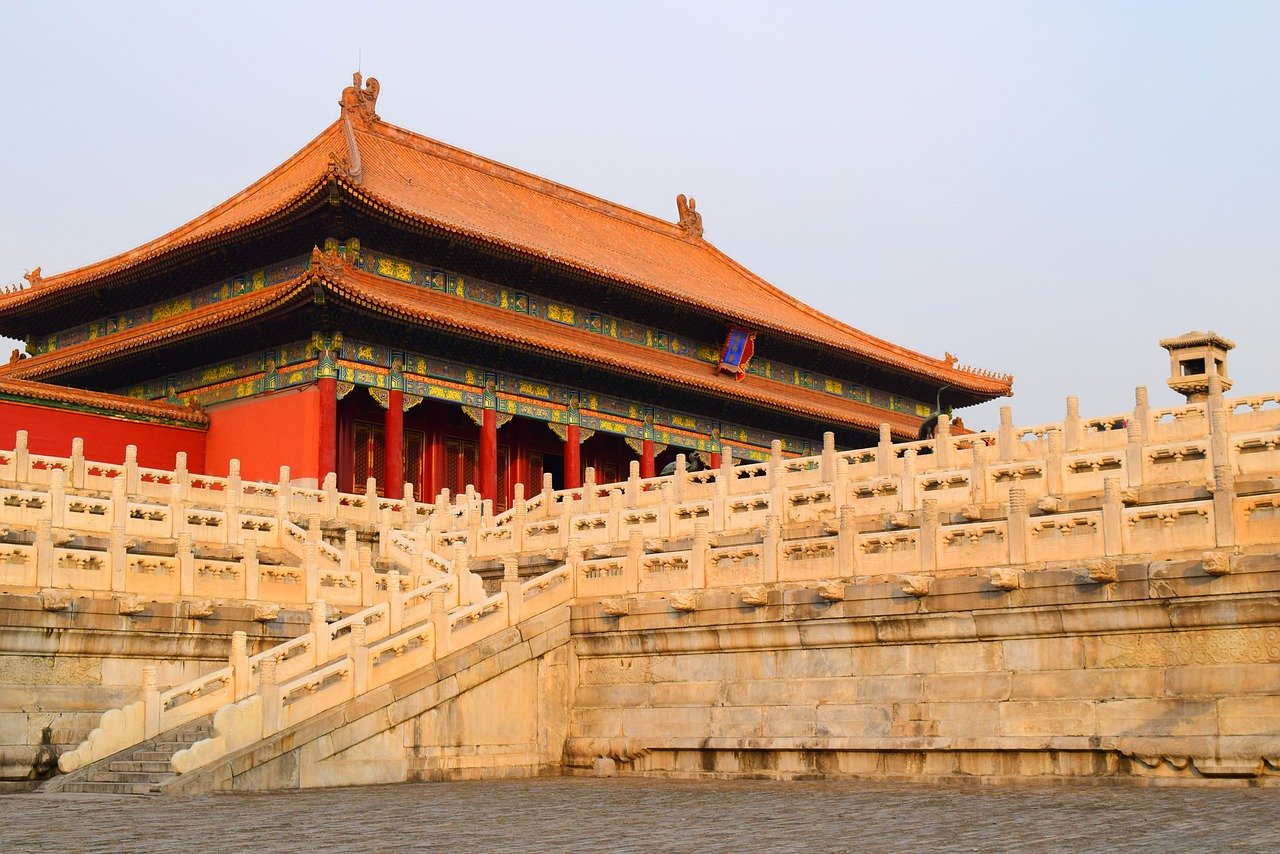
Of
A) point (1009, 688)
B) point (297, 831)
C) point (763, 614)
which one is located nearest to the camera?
point (297, 831)

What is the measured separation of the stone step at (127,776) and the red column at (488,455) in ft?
56.4

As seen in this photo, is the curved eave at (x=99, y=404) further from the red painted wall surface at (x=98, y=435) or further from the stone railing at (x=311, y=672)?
the stone railing at (x=311, y=672)

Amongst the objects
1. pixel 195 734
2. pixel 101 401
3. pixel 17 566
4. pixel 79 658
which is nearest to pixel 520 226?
pixel 101 401

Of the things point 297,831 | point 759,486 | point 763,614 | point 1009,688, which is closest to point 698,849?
point 297,831

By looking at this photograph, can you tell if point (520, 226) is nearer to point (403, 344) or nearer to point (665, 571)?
point (403, 344)

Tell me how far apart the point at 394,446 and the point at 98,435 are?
17.7 feet

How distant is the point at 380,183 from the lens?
1368 inches

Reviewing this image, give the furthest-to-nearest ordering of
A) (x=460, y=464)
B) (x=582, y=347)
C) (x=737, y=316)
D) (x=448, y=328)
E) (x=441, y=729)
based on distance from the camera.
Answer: (x=737, y=316) → (x=582, y=347) → (x=460, y=464) → (x=448, y=328) → (x=441, y=729)

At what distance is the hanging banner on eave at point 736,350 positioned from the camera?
39.7m

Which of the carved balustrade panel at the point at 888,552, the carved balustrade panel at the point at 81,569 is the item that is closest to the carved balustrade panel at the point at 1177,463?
the carved balustrade panel at the point at 888,552

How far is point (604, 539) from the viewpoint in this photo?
21953mm

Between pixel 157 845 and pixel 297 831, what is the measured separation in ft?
3.82

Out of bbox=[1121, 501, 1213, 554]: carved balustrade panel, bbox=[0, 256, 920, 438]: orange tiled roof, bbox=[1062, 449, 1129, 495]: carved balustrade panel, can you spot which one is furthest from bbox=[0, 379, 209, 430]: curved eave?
bbox=[1121, 501, 1213, 554]: carved balustrade panel

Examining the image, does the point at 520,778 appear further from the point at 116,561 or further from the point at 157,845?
the point at 157,845
